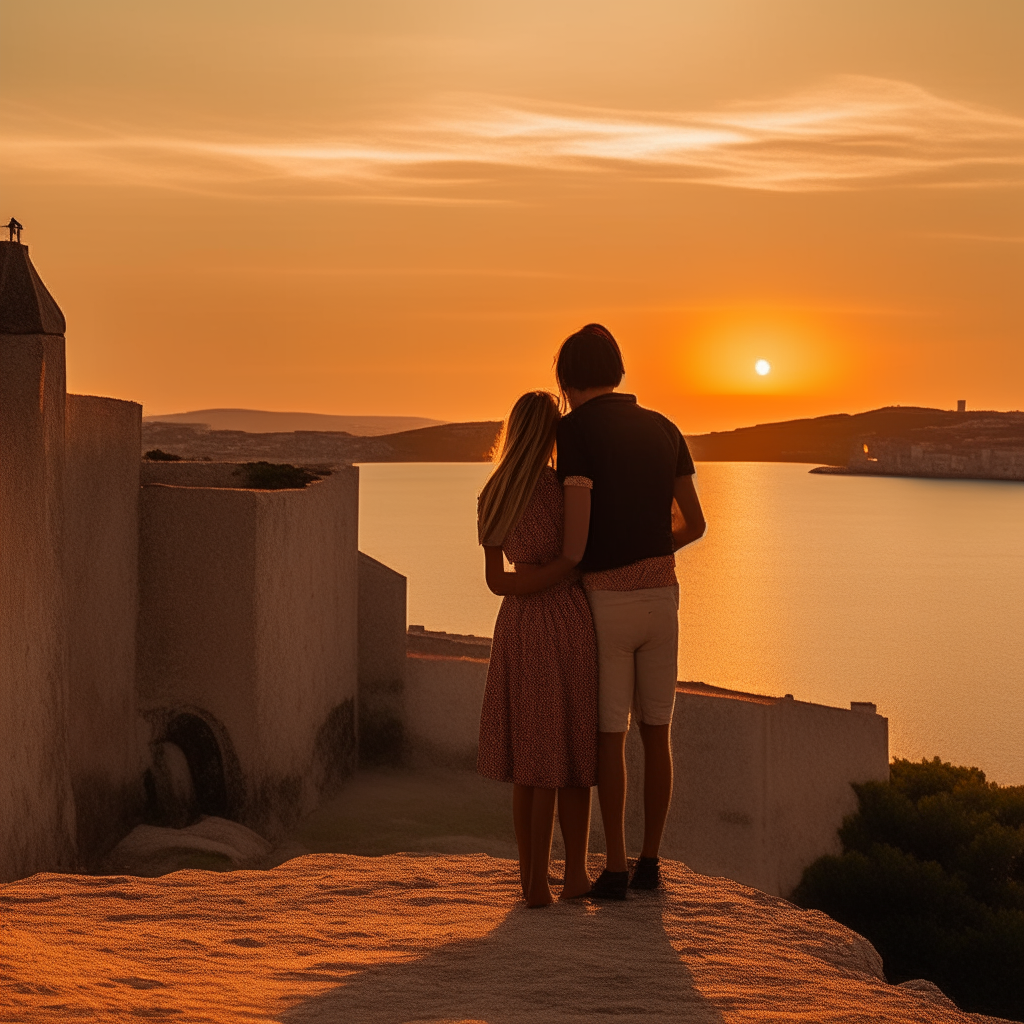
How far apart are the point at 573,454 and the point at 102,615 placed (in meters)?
7.96

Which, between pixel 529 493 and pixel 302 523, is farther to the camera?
pixel 302 523

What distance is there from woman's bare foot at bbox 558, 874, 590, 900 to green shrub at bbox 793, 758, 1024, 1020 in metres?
12.0

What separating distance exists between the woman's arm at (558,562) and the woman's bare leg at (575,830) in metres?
0.88

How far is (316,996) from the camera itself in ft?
15.6

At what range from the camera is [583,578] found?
541 centimetres

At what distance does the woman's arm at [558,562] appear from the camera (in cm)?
520

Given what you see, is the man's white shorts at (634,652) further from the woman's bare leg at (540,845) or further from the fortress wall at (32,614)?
the fortress wall at (32,614)

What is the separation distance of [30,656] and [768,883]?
9870 millimetres

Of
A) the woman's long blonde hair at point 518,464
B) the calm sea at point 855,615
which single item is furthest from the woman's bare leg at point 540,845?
the calm sea at point 855,615

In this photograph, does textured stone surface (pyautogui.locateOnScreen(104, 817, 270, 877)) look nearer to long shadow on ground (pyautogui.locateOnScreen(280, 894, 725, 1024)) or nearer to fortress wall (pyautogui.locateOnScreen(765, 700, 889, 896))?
fortress wall (pyautogui.locateOnScreen(765, 700, 889, 896))

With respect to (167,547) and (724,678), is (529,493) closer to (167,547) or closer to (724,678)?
(167,547)

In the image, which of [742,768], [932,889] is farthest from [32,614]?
[932,889]

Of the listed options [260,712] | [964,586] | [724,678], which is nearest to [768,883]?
[260,712]

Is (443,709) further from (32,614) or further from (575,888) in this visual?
(575,888)
